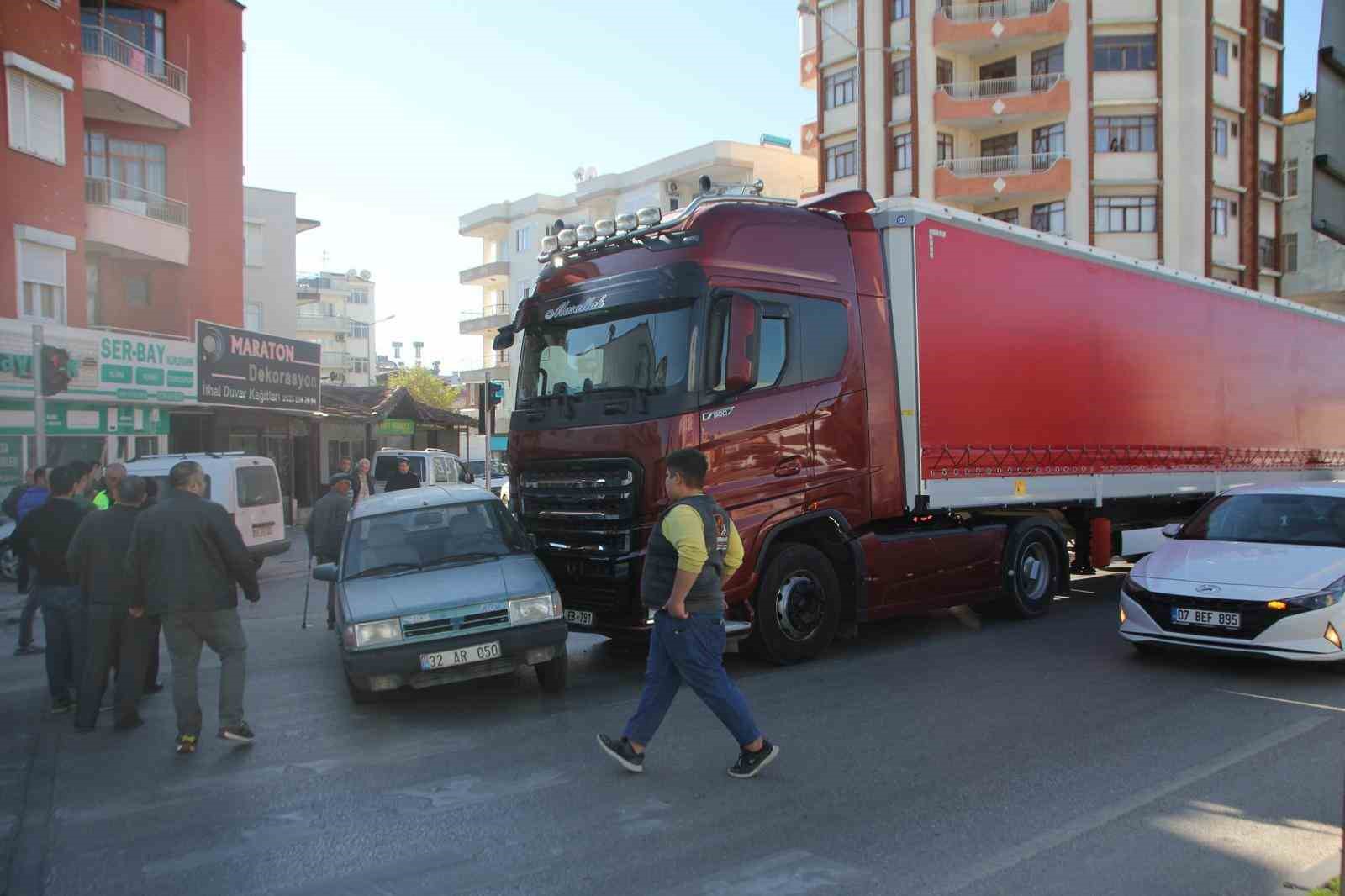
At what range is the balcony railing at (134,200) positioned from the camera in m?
24.3

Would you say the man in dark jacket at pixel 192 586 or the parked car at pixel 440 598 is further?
the parked car at pixel 440 598

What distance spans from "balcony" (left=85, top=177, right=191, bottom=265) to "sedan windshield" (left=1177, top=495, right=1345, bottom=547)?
23.0 meters

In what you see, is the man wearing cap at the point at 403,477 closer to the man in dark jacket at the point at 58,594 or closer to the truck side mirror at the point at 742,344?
the man in dark jacket at the point at 58,594

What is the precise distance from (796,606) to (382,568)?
3324 mm

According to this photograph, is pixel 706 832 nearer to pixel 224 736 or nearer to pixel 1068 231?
pixel 224 736

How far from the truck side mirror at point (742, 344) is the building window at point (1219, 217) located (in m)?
34.7

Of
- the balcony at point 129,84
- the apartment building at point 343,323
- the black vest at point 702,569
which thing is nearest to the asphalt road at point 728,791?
the black vest at point 702,569

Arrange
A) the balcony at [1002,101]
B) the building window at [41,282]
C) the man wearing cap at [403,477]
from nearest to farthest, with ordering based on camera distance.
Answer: the man wearing cap at [403,477] → the building window at [41,282] → the balcony at [1002,101]

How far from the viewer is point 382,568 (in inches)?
321

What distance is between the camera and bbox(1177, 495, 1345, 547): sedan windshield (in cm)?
878

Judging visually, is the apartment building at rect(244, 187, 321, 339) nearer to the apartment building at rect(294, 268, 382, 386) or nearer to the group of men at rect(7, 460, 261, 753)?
the apartment building at rect(294, 268, 382, 386)

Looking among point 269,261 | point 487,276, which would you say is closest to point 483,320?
point 487,276

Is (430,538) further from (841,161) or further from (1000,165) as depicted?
(841,161)

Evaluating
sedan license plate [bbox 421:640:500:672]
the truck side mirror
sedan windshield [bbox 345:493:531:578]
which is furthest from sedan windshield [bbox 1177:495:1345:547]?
sedan license plate [bbox 421:640:500:672]
